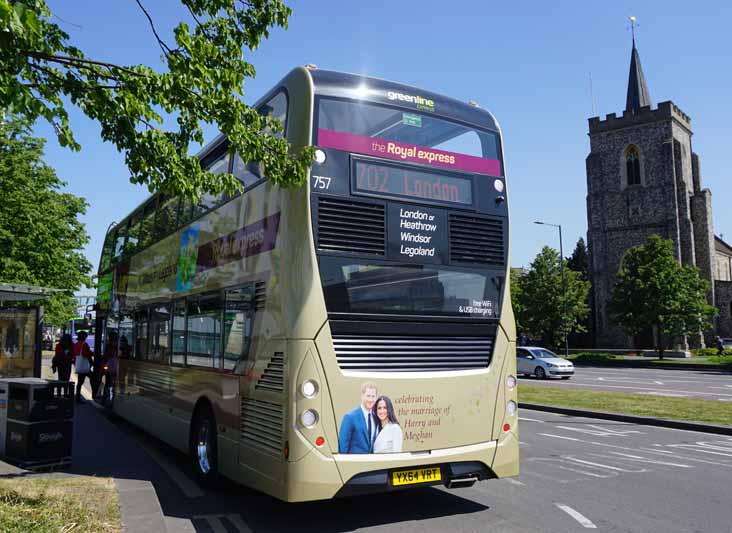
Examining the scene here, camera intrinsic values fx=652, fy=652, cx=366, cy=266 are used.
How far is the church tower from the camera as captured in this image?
2437 inches

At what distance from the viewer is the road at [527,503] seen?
6.29 meters

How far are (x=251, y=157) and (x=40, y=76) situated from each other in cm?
208

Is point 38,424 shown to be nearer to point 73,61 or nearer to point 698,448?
point 73,61

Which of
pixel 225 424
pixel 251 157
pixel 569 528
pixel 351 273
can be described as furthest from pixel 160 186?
pixel 569 528

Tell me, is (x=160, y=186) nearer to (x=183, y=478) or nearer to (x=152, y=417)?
(x=183, y=478)

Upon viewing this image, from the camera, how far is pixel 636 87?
66938 millimetres

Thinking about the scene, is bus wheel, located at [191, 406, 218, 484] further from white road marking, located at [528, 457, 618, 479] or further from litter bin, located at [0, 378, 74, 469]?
white road marking, located at [528, 457, 618, 479]

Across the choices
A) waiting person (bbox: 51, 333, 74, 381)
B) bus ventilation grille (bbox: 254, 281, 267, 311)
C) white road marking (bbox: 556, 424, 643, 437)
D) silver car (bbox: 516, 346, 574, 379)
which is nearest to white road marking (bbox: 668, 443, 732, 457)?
white road marking (bbox: 556, 424, 643, 437)

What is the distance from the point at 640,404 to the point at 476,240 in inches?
492

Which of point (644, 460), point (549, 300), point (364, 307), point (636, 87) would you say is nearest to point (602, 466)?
point (644, 460)

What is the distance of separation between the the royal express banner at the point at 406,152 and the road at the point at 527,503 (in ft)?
12.0

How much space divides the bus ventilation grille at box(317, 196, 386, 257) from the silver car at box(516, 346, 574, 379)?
24.6m

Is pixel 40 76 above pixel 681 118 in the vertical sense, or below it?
below

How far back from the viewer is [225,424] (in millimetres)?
7312
